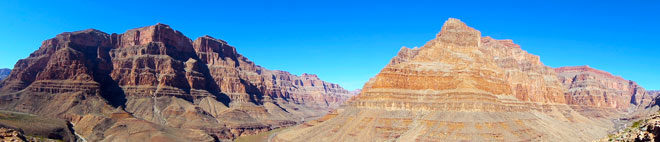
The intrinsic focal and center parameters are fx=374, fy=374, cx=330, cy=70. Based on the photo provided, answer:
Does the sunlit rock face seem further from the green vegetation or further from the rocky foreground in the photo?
the green vegetation

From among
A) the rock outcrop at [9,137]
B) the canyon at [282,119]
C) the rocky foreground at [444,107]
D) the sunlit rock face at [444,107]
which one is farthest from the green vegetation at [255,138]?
the rock outcrop at [9,137]

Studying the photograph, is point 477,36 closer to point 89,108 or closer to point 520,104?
point 520,104

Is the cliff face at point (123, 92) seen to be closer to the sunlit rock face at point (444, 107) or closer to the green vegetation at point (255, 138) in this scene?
the green vegetation at point (255, 138)

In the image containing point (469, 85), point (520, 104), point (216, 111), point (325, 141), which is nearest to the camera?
point (325, 141)

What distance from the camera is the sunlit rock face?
305 ft

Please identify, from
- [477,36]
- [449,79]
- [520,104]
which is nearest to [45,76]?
[449,79]

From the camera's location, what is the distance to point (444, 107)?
4193 inches

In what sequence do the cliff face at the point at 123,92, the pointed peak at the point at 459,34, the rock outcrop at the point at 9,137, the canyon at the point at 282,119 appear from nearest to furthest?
the rock outcrop at the point at 9,137
the canyon at the point at 282,119
the cliff face at the point at 123,92
the pointed peak at the point at 459,34

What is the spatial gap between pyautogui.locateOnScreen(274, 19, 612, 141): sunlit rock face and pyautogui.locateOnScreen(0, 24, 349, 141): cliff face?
42472mm

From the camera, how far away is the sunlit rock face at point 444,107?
305 ft

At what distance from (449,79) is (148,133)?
3499 inches

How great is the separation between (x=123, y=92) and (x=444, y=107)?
141 meters

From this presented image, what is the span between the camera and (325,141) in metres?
99.3

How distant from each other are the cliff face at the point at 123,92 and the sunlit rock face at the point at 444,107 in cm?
4247
